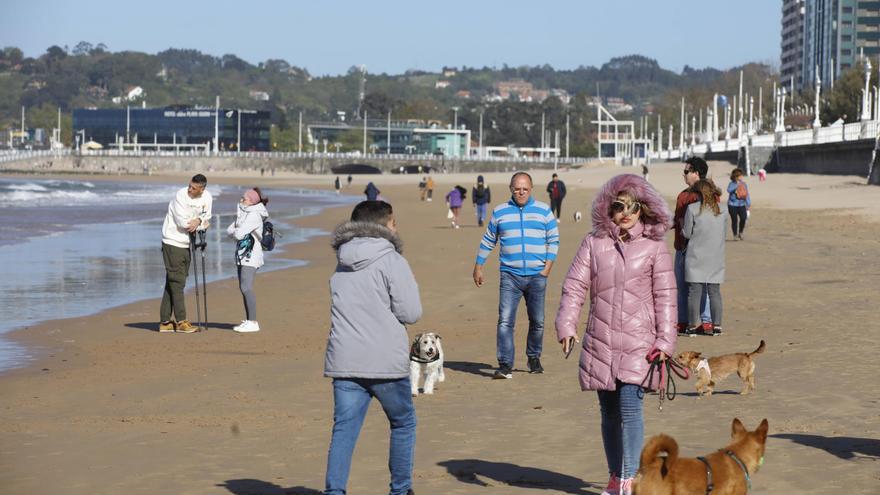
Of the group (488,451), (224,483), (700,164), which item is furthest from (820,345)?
(224,483)

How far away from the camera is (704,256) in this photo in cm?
1237

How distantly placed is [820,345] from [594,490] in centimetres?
538

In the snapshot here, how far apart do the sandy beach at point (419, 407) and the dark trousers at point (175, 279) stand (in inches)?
11.9

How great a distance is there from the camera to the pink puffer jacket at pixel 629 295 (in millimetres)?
6148

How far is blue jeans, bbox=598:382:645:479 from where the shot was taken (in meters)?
6.22

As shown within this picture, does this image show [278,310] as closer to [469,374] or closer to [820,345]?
[469,374]

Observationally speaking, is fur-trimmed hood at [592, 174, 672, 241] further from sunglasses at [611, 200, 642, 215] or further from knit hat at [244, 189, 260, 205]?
knit hat at [244, 189, 260, 205]

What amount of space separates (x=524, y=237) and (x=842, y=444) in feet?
11.4

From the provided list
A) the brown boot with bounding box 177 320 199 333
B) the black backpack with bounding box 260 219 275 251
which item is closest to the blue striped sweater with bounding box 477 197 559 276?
the black backpack with bounding box 260 219 275 251

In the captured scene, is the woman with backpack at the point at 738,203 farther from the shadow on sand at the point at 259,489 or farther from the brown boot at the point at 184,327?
the shadow on sand at the point at 259,489

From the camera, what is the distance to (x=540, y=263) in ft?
34.4

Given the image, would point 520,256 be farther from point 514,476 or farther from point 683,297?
point 514,476

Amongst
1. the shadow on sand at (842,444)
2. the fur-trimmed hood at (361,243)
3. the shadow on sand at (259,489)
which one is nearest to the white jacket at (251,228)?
the shadow on sand at (259,489)

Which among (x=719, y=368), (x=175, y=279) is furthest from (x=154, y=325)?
(x=719, y=368)
